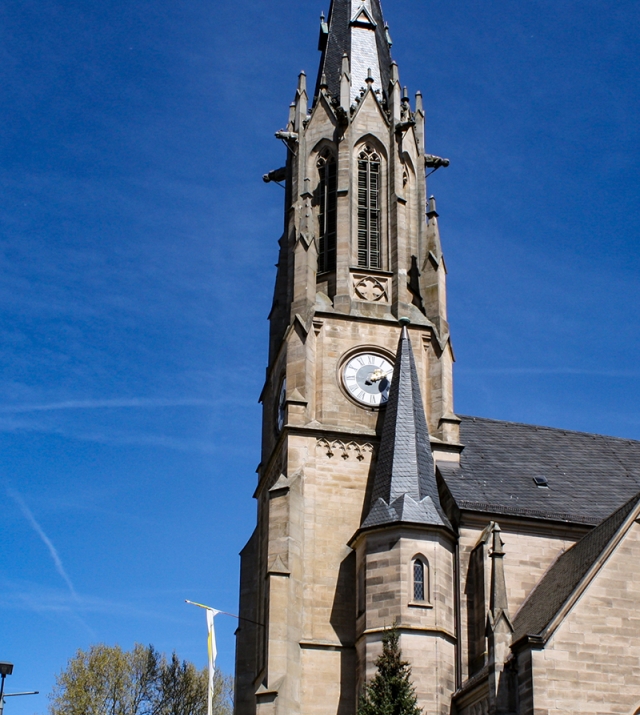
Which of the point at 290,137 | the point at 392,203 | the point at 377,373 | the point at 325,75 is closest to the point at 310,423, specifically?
the point at 377,373

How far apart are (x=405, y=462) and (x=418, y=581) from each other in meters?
3.70

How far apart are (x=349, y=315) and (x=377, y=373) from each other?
83.8 inches

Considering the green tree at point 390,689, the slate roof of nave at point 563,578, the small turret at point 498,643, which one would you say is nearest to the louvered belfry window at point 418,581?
the slate roof of nave at point 563,578

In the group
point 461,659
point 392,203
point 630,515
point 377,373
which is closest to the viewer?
point 630,515

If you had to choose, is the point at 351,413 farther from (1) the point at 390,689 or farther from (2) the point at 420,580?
(1) the point at 390,689

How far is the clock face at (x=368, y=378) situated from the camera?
127 ft

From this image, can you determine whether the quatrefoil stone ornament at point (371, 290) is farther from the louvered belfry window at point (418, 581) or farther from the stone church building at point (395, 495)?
the louvered belfry window at point (418, 581)

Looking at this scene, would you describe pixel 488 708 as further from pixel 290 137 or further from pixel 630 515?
pixel 290 137

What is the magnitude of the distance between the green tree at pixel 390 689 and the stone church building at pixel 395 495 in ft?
6.09

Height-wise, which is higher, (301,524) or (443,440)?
(443,440)

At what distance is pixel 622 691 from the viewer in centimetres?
2780

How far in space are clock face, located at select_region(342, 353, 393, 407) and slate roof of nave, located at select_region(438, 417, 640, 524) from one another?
121 inches

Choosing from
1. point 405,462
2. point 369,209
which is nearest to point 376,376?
point 405,462

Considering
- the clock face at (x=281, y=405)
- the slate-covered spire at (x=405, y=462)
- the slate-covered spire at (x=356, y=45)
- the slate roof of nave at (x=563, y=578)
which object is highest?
the slate-covered spire at (x=356, y=45)
